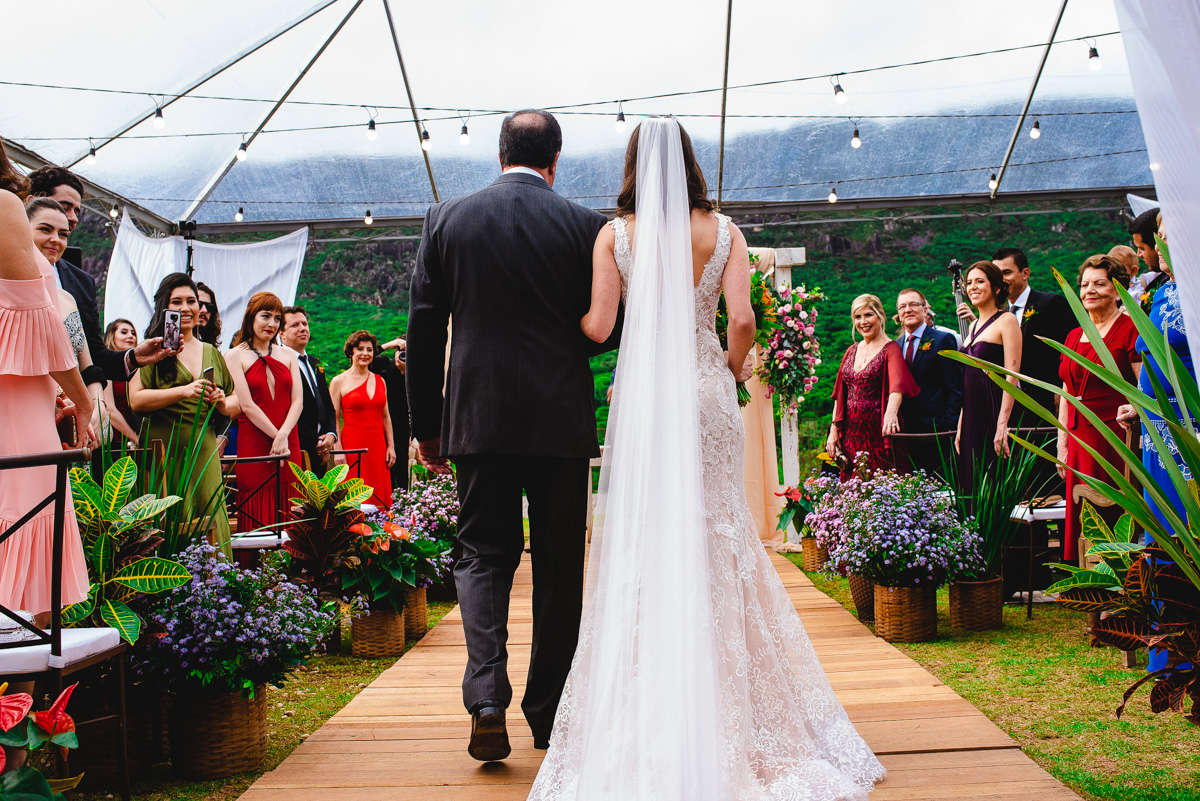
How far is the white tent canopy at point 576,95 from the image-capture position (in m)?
7.16

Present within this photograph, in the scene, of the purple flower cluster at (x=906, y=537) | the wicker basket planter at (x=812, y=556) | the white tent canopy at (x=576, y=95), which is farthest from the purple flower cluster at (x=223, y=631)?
the white tent canopy at (x=576, y=95)

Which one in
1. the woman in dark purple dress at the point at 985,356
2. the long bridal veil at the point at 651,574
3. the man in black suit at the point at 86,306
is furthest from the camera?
the woman in dark purple dress at the point at 985,356

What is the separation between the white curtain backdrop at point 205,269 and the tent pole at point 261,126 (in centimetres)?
36

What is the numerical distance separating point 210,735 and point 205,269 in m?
7.56

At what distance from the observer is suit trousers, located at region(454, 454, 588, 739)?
2473 mm

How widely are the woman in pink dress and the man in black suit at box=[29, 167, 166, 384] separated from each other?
2.14 feet

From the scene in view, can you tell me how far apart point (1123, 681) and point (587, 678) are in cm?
203

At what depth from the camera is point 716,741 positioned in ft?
6.50

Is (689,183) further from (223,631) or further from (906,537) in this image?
(906,537)

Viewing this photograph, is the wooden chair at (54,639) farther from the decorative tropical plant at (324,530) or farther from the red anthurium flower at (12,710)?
the decorative tropical plant at (324,530)

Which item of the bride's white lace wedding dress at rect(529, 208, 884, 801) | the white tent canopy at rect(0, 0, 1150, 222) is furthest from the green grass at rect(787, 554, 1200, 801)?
the white tent canopy at rect(0, 0, 1150, 222)

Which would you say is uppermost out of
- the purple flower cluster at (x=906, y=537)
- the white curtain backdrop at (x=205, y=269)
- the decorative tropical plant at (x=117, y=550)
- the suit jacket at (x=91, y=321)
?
the white curtain backdrop at (x=205, y=269)

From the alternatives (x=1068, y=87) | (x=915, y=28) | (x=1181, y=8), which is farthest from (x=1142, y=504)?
(x=1068, y=87)

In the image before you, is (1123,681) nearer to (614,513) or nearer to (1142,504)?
(1142,504)
